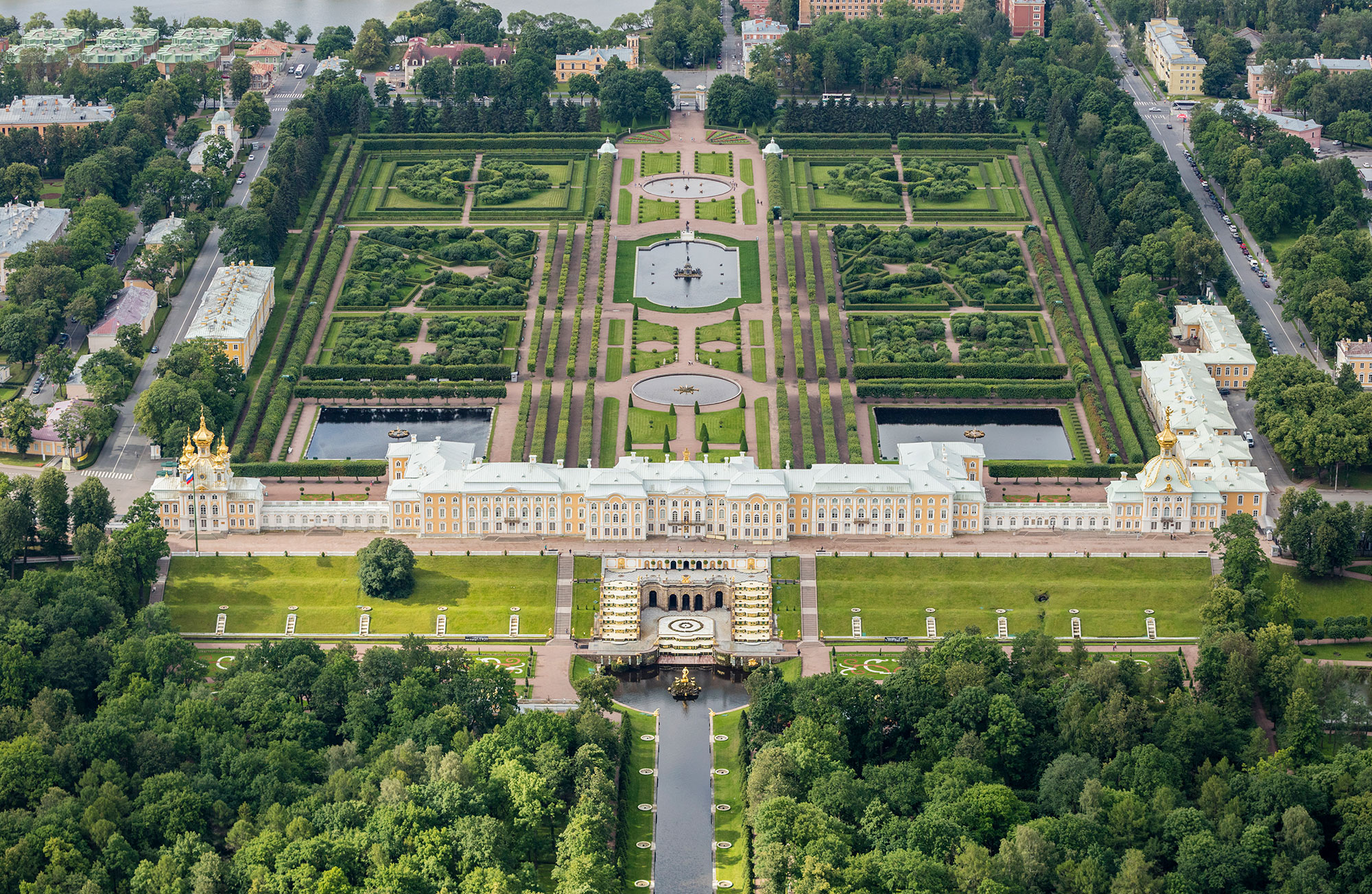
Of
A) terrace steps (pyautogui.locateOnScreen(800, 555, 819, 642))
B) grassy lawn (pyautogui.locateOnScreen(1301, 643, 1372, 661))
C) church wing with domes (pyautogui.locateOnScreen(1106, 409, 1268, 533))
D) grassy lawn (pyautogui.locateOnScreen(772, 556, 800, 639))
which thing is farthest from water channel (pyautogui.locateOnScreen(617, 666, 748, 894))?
grassy lawn (pyautogui.locateOnScreen(1301, 643, 1372, 661))

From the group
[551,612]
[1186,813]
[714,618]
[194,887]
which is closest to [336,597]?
[551,612]

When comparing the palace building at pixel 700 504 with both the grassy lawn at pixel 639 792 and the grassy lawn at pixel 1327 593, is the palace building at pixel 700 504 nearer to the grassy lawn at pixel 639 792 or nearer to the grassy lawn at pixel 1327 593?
the grassy lawn at pixel 1327 593

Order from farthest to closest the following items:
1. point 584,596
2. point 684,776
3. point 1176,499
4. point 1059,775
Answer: point 1176,499 < point 584,596 < point 684,776 < point 1059,775

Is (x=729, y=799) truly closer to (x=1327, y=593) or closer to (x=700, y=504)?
(x=700, y=504)

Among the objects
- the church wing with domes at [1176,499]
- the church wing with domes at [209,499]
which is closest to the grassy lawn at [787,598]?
the church wing with domes at [1176,499]

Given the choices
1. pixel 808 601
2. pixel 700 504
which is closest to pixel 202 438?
pixel 700 504

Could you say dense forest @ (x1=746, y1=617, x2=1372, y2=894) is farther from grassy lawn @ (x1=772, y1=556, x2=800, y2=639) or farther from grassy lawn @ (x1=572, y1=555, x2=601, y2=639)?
grassy lawn @ (x1=572, y1=555, x2=601, y2=639)
